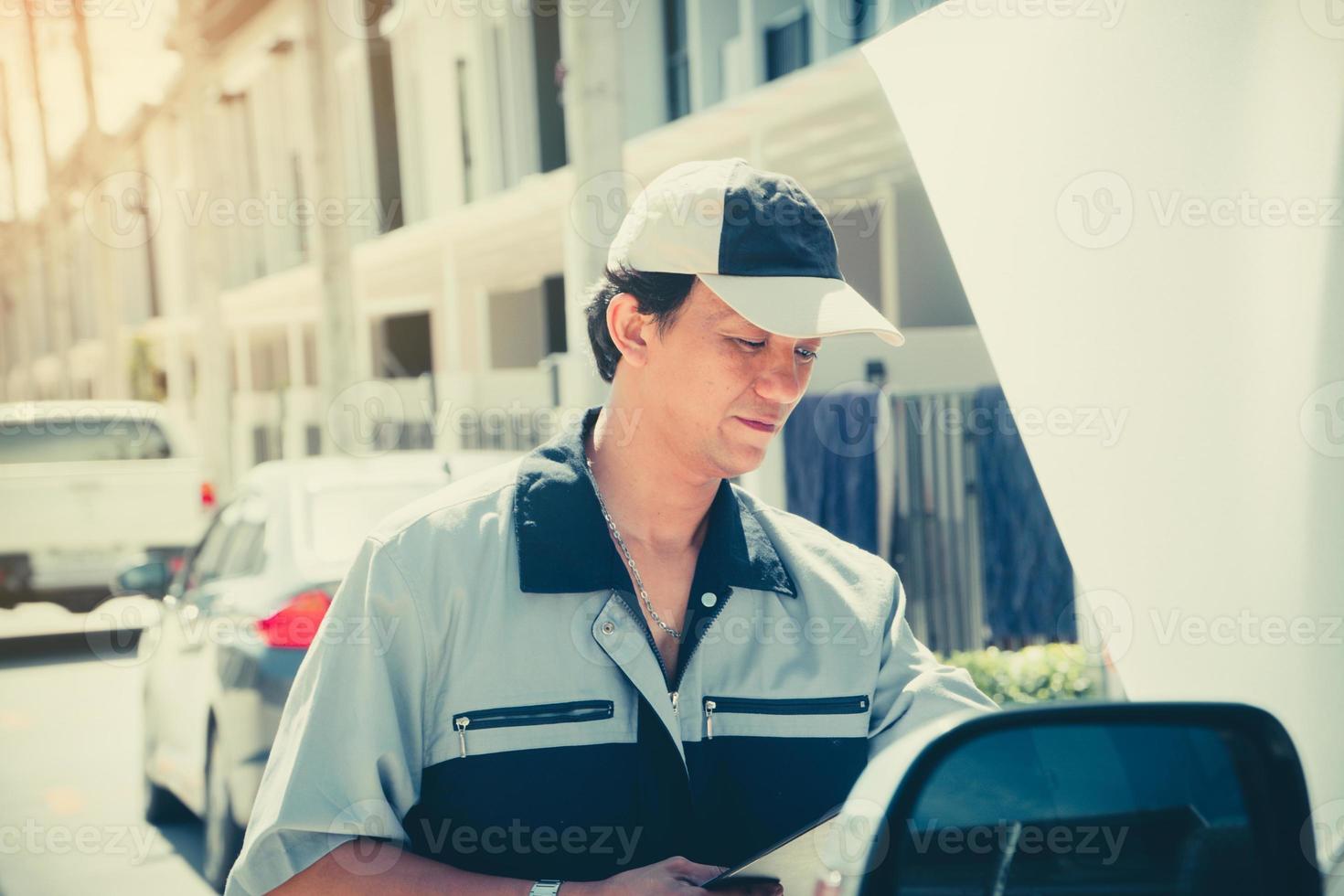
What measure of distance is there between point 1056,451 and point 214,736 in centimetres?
397

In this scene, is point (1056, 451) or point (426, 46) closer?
point (1056, 451)

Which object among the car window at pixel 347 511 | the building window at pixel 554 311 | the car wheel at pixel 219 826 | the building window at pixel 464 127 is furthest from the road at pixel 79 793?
the building window at pixel 554 311

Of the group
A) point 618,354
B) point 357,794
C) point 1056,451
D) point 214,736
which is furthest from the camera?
point 214,736

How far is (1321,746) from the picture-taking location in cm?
212

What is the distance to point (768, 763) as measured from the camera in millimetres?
1902

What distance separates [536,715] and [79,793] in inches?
249

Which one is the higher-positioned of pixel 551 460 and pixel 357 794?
pixel 551 460

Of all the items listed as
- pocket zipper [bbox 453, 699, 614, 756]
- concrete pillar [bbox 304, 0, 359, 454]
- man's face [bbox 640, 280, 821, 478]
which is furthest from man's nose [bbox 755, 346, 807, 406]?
concrete pillar [bbox 304, 0, 359, 454]

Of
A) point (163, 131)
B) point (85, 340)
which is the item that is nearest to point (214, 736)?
point (163, 131)

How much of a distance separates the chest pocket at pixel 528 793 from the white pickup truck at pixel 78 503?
10923 mm

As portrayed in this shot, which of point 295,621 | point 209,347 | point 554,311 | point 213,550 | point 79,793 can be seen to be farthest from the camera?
point 554,311

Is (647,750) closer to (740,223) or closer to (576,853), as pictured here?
(576,853)

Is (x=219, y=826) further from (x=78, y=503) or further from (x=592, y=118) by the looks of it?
(x=78, y=503)

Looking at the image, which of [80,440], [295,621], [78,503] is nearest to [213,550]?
[295,621]
